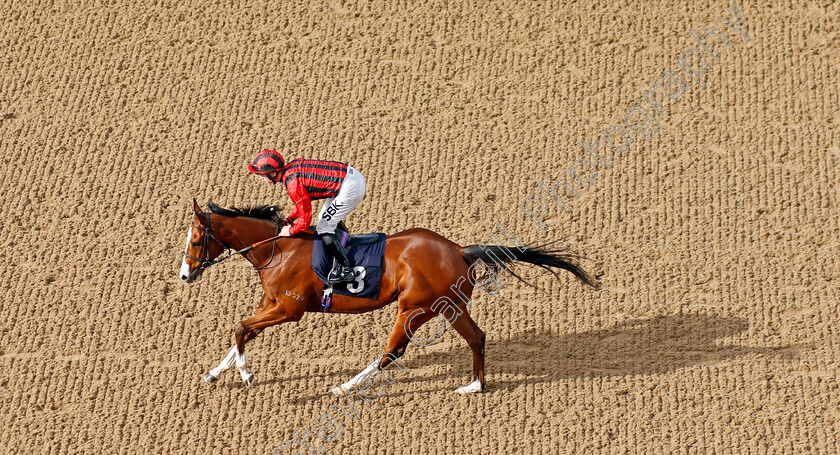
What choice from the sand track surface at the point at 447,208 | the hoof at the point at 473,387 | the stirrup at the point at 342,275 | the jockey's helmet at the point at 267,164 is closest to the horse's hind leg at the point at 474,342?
the hoof at the point at 473,387

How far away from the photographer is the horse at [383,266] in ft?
26.3

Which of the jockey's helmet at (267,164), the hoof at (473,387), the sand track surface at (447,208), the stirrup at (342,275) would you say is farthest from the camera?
the hoof at (473,387)

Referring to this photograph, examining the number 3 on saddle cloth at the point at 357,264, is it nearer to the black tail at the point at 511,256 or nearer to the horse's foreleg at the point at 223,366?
the black tail at the point at 511,256

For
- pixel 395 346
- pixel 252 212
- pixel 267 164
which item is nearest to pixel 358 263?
pixel 395 346

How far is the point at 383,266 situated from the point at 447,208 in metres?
2.26

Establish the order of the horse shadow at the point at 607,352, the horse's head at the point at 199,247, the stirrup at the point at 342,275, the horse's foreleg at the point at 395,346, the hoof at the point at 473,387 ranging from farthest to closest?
the horse shadow at the point at 607,352, the hoof at the point at 473,387, the horse's foreleg at the point at 395,346, the stirrup at the point at 342,275, the horse's head at the point at 199,247

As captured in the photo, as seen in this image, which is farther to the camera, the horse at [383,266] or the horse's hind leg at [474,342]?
the horse's hind leg at [474,342]

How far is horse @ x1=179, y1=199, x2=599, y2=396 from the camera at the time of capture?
8016mm

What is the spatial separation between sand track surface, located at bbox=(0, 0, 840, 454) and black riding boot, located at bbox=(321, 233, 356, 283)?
1.19m

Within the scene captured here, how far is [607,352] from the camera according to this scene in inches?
352

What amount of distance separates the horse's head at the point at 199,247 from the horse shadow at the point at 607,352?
80.2 inches

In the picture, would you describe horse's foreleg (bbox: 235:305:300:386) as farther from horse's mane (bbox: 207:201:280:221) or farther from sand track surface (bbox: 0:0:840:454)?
horse's mane (bbox: 207:201:280:221)

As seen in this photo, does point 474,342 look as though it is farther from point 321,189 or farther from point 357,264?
point 321,189

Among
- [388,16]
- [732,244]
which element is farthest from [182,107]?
[732,244]
